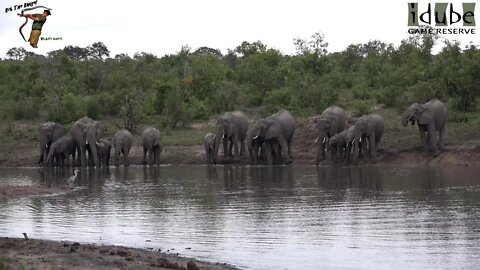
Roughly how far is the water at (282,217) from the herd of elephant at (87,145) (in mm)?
7349

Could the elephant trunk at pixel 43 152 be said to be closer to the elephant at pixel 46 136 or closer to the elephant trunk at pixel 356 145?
the elephant at pixel 46 136

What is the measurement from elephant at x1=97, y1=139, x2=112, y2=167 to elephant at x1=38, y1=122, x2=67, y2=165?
2247mm

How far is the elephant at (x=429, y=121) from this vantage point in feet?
110

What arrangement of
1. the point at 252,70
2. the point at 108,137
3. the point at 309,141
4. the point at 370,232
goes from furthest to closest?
the point at 252,70
the point at 108,137
the point at 309,141
the point at 370,232

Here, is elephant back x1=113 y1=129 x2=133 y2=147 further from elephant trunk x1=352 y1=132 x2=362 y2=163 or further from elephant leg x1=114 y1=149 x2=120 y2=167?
elephant trunk x1=352 y1=132 x2=362 y2=163

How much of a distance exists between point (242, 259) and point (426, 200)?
8.38 metres

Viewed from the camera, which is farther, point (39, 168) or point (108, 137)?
point (108, 137)

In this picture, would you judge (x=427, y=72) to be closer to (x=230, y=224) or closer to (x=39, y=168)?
(x=39, y=168)

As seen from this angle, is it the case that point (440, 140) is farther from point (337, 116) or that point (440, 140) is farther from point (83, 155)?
point (83, 155)

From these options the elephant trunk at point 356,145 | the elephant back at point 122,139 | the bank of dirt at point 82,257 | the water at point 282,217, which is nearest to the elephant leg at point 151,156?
the elephant back at point 122,139

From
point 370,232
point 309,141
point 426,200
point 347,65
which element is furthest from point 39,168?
point 347,65

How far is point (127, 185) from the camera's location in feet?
91.7

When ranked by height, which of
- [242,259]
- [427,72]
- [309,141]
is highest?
[427,72]

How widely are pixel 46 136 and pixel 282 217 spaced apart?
2285cm
